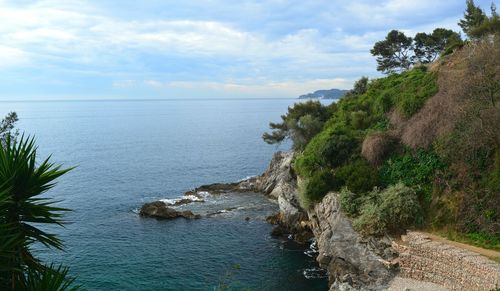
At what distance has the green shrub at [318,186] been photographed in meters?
30.8

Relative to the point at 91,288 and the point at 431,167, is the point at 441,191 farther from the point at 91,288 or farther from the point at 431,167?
the point at 91,288

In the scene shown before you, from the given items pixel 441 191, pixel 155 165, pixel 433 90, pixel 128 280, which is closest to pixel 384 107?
pixel 433 90

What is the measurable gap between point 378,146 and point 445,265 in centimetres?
1166

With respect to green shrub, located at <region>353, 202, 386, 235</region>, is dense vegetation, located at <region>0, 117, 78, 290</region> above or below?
above

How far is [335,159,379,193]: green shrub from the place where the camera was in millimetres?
28312

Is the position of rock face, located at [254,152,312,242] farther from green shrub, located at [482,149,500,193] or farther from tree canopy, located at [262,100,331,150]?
green shrub, located at [482,149,500,193]

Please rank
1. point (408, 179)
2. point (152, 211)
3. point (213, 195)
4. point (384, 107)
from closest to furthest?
point (408, 179)
point (384, 107)
point (152, 211)
point (213, 195)

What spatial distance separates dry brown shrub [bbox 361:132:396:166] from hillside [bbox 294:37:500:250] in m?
0.08

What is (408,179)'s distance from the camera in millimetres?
27172

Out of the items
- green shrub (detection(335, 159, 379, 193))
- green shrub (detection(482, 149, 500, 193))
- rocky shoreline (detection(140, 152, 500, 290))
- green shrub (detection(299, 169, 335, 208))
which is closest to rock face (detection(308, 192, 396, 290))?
rocky shoreline (detection(140, 152, 500, 290))

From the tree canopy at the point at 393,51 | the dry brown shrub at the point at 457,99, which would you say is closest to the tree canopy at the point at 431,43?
the tree canopy at the point at 393,51

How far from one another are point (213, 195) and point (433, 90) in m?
32.9

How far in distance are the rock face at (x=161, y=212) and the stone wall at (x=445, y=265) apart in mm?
26984

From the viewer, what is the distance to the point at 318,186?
31.0 meters
